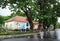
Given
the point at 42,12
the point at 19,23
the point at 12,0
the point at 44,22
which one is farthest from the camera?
the point at 19,23

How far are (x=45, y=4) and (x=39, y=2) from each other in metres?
1.27

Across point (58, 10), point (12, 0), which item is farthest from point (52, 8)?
point (12, 0)

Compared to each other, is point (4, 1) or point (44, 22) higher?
point (4, 1)

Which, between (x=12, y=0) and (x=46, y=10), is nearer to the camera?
(x=12, y=0)

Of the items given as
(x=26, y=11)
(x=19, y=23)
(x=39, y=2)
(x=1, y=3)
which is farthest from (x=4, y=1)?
(x=19, y=23)

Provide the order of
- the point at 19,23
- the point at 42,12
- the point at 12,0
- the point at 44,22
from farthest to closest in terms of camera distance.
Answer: the point at 19,23, the point at 44,22, the point at 42,12, the point at 12,0

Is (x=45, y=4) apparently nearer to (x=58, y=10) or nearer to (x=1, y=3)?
(x=58, y=10)

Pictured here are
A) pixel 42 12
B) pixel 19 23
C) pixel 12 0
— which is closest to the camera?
pixel 12 0

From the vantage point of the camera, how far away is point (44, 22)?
43.6m

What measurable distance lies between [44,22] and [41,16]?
4.61 meters

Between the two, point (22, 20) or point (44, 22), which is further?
point (22, 20)

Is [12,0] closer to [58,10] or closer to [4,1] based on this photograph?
[4,1]

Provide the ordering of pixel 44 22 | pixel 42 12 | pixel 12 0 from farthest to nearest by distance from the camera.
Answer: pixel 44 22
pixel 42 12
pixel 12 0

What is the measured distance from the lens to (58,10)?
4431 centimetres
